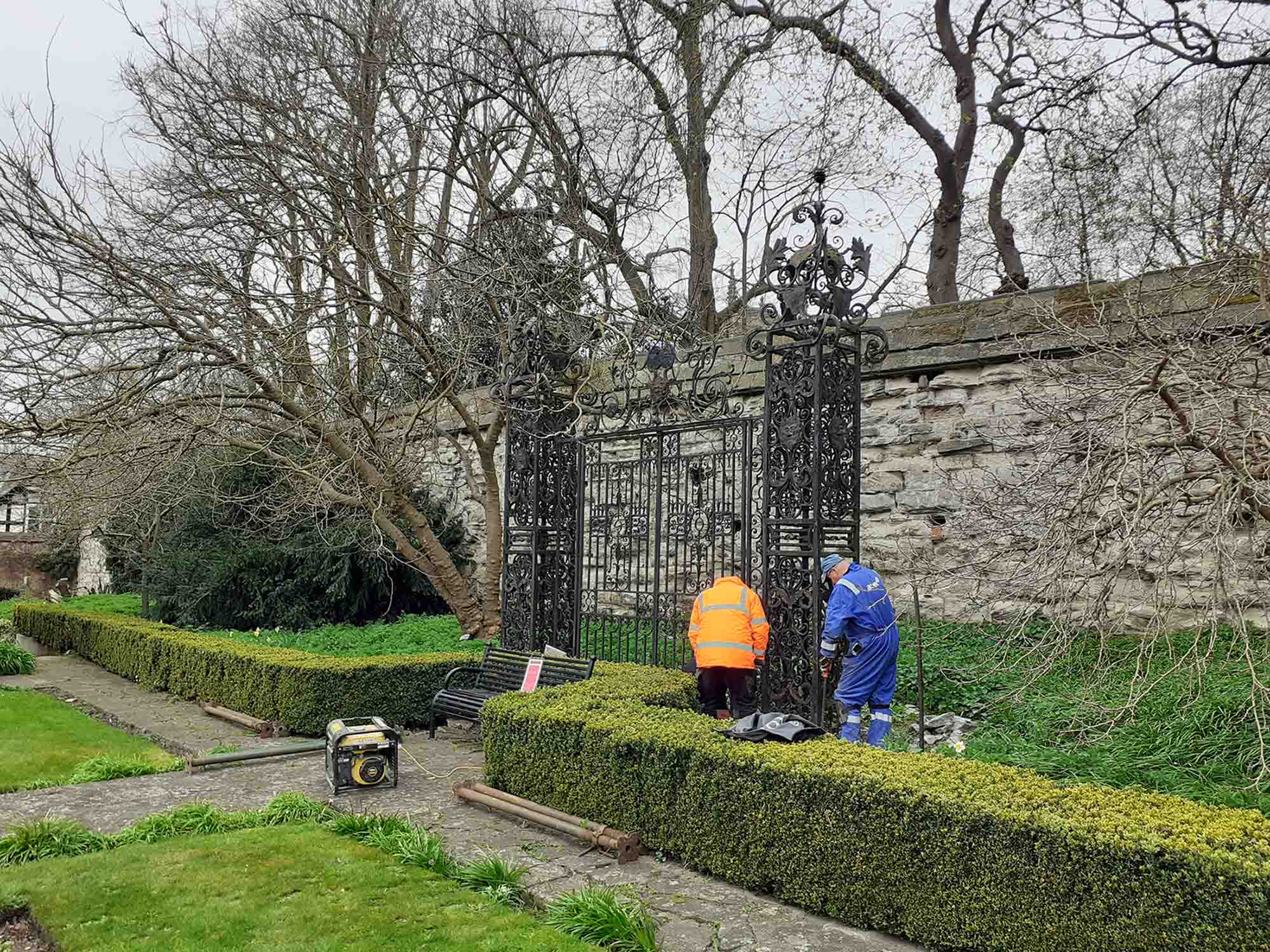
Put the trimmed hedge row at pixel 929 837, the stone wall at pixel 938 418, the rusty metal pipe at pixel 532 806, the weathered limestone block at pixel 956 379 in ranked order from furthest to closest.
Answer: the weathered limestone block at pixel 956 379 → the stone wall at pixel 938 418 → the rusty metal pipe at pixel 532 806 → the trimmed hedge row at pixel 929 837

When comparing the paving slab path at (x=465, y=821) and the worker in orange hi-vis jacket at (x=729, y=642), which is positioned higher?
the worker in orange hi-vis jacket at (x=729, y=642)

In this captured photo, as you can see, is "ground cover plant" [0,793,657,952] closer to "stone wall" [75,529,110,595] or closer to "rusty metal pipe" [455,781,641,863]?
"rusty metal pipe" [455,781,641,863]

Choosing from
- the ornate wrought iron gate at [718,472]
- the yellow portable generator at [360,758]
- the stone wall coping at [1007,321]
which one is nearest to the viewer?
the yellow portable generator at [360,758]

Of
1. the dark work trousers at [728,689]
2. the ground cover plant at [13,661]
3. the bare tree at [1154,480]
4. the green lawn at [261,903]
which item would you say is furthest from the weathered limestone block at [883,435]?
the ground cover plant at [13,661]

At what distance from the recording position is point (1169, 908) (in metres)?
3.21

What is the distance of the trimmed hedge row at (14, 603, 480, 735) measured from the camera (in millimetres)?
8242

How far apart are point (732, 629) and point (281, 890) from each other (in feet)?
11.1

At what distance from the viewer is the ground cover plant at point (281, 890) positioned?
3941mm

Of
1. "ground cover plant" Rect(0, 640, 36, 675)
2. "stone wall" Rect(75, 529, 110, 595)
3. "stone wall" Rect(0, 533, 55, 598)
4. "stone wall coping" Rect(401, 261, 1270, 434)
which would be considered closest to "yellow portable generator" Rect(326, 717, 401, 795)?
"stone wall coping" Rect(401, 261, 1270, 434)

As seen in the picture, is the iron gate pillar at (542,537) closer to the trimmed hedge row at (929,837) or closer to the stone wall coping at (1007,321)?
the stone wall coping at (1007,321)

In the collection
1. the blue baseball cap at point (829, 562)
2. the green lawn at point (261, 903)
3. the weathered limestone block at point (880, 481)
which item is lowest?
the green lawn at point (261, 903)

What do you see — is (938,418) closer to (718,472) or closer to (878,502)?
(878,502)

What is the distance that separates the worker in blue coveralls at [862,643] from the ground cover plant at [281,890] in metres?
2.51

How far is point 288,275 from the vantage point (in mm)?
10711
